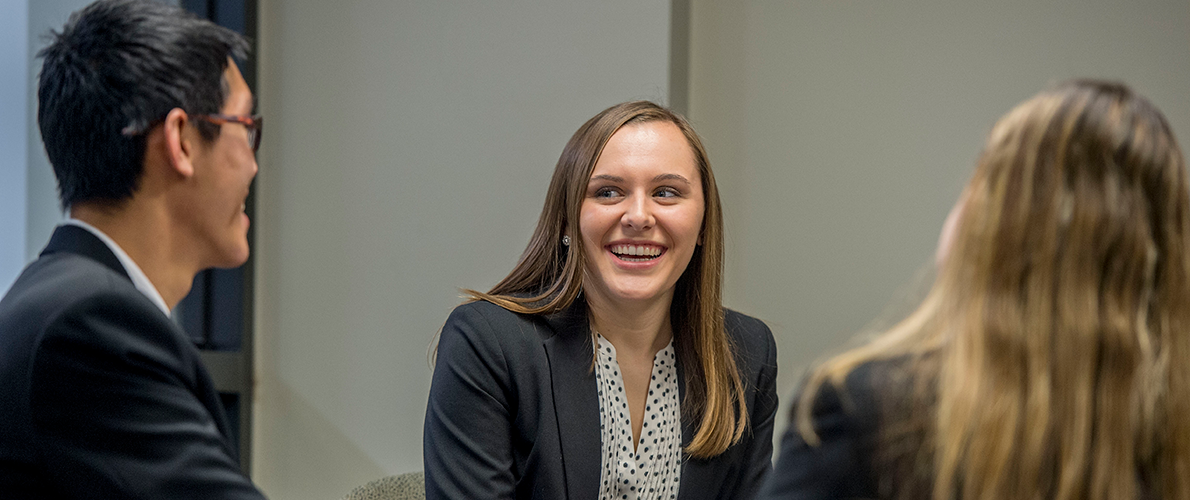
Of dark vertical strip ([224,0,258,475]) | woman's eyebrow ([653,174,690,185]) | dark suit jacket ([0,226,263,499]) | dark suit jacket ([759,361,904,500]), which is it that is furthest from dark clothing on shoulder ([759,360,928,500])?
dark vertical strip ([224,0,258,475])

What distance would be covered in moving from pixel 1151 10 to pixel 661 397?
1.68m

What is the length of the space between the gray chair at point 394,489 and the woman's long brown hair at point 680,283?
39 centimetres

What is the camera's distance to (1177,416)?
0.94 m

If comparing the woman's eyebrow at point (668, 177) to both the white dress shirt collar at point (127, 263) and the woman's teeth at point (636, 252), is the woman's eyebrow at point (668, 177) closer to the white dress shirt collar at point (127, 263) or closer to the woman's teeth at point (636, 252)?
the woman's teeth at point (636, 252)

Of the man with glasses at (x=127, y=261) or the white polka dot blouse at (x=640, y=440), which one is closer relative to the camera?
the man with glasses at (x=127, y=261)

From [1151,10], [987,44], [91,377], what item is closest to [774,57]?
[987,44]

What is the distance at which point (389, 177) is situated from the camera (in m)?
3.06

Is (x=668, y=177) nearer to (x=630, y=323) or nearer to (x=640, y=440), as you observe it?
(x=630, y=323)

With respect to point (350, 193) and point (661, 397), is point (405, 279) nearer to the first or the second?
point (350, 193)

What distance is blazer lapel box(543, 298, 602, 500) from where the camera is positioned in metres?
1.86

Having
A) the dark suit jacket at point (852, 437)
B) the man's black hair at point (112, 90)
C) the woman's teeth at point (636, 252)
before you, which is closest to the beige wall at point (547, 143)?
the woman's teeth at point (636, 252)

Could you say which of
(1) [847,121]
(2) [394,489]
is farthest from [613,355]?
(1) [847,121]

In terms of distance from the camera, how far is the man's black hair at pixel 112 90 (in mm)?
1159

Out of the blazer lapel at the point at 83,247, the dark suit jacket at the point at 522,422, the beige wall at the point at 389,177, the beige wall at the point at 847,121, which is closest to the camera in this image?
the blazer lapel at the point at 83,247
